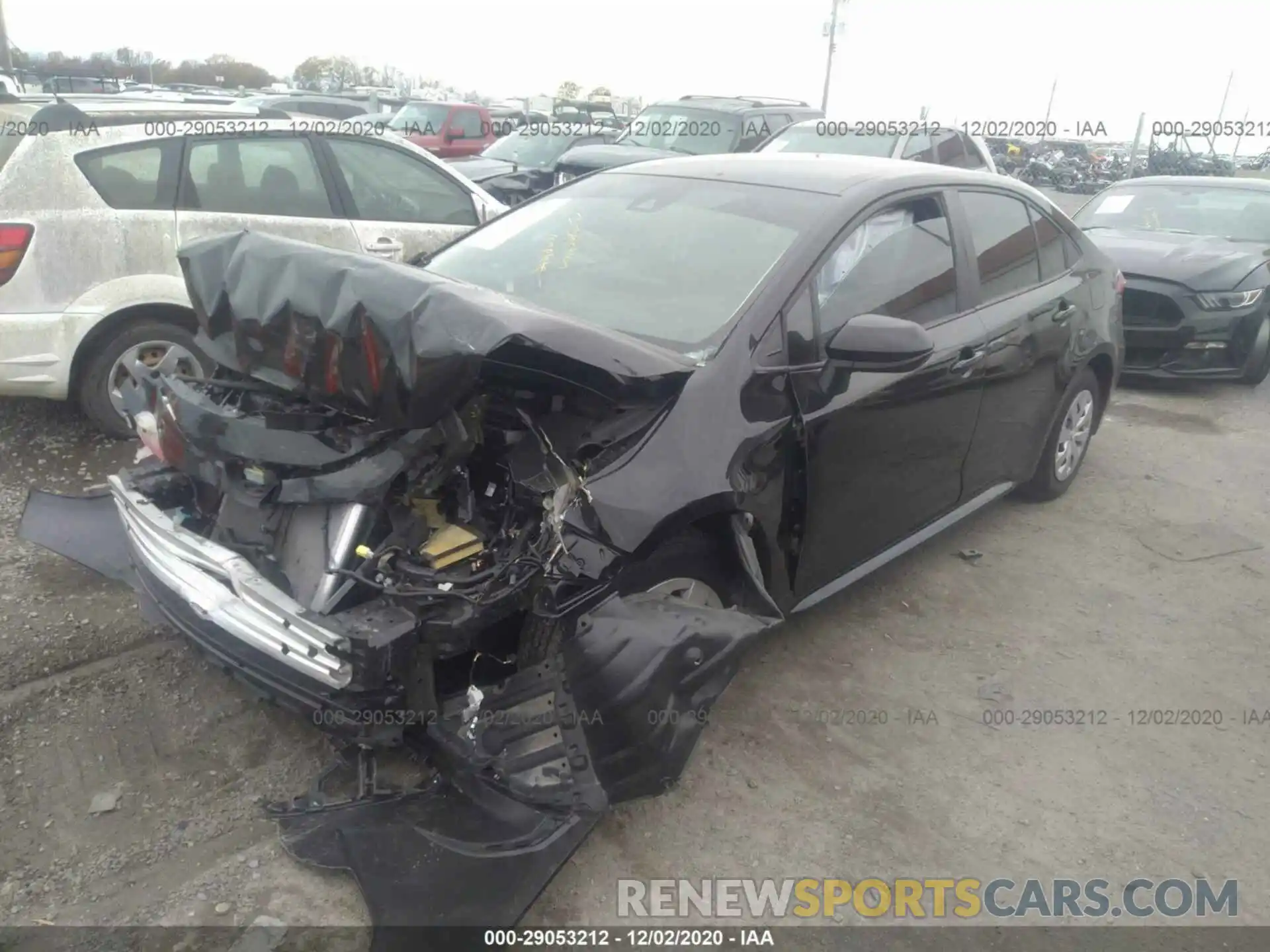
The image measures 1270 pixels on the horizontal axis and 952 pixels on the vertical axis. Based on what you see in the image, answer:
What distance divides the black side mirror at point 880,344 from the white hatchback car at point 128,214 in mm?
2046

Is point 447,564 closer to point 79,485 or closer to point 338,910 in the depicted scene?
point 338,910

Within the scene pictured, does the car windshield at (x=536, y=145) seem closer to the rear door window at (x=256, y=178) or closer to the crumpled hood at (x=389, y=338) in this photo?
the rear door window at (x=256, y=178)

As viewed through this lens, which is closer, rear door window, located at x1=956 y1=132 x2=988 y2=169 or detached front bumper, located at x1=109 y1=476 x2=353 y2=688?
detached front bumper, located at x1=109 y1=476 x2=353 y2=688

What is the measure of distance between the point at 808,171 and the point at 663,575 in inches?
71.4

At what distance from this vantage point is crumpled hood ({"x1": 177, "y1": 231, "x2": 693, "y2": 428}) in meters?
2.35

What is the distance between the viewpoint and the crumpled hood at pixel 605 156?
33.8 feet

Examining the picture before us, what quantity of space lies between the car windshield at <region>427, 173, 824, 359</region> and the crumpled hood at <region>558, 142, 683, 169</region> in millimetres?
6686

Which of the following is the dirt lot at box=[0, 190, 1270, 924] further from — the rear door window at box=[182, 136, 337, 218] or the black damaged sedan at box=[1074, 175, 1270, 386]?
the black damaged sedan at box=[1074, 175, 1270, 386]

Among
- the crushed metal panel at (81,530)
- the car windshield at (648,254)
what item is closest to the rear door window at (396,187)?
the car windshield at (648,254)

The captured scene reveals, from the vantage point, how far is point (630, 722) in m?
2.42

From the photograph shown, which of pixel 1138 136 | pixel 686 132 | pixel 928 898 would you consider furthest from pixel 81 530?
pixel 1138 136

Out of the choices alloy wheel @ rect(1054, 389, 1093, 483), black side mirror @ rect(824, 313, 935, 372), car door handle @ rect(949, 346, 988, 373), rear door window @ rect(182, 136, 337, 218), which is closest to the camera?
black side mirror @ rect(824, 313, 935, 372)

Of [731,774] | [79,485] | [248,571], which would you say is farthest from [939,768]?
[79,485]

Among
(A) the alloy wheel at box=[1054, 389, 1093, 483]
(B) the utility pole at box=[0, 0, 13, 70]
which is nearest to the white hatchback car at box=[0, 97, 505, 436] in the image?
(A) the alloy wheel at box=[1054, 389, 1093, 483]
